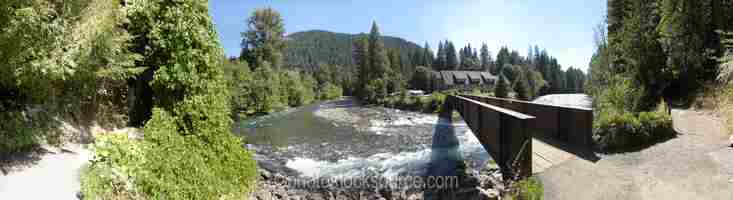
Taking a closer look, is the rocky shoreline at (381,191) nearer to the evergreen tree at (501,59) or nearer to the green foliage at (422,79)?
the green foliage at (422,79)

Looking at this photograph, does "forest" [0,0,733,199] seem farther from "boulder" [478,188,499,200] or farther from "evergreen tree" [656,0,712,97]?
"boulder" [478,188,499,200]

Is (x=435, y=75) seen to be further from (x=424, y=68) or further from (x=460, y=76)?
(x=460, y=76)

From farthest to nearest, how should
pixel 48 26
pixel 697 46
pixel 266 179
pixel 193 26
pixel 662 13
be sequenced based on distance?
pixel 662 13
pixel 697 46
pixel 266 179
pixel 193 26
pixel 48 26

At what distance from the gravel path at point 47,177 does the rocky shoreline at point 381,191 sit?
358cm

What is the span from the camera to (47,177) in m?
4.16

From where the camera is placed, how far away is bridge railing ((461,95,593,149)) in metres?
7.34

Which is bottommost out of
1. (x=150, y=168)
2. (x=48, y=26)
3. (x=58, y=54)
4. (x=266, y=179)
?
(x=266, y=179)

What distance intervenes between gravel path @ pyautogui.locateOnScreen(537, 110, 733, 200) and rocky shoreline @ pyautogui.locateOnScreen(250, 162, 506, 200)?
2146 millimetres

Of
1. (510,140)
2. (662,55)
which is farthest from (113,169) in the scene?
(662,55)

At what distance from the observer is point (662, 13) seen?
1241 centimetres

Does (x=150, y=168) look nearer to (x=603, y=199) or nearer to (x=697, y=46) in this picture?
(x=603, y=199)

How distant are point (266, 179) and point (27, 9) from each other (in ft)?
23.1

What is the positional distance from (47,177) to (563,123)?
10835 millimetres

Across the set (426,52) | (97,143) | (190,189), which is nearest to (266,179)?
(190,189)
